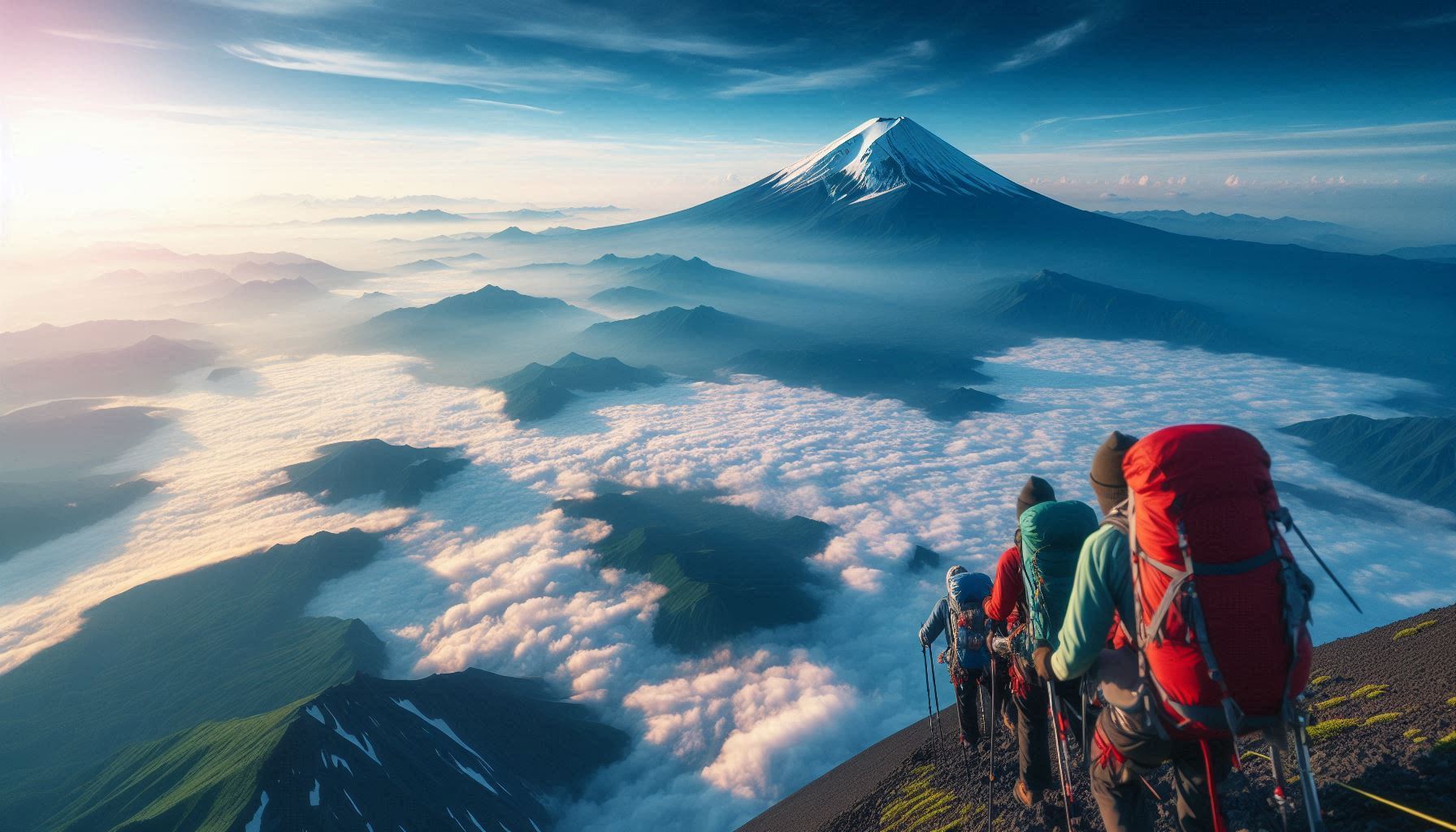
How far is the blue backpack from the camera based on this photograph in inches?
307

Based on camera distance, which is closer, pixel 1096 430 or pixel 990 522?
pixel 990 522

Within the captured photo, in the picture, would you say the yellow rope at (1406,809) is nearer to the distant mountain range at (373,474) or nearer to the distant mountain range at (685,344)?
the distant mountain range at (373,474)

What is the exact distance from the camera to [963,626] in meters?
7.99

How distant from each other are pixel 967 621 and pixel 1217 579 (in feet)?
17.4

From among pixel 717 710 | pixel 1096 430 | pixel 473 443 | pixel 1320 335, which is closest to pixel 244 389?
pixel 473 443

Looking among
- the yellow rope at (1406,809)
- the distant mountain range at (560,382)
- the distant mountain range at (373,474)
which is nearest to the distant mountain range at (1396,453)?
the yellow rope at (1406,809)

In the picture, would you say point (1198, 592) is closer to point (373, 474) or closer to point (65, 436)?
point (373, 474)

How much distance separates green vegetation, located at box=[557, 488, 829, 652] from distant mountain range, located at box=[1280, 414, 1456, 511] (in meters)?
92.1

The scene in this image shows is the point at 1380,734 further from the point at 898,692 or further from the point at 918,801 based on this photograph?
the point at 898,692

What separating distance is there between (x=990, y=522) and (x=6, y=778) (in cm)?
9843

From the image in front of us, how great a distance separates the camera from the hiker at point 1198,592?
2.93 m

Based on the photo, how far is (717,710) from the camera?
170ft

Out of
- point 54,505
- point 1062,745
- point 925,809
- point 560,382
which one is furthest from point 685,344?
point 1062,745

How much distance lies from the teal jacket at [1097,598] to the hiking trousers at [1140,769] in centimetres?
Result: 57
